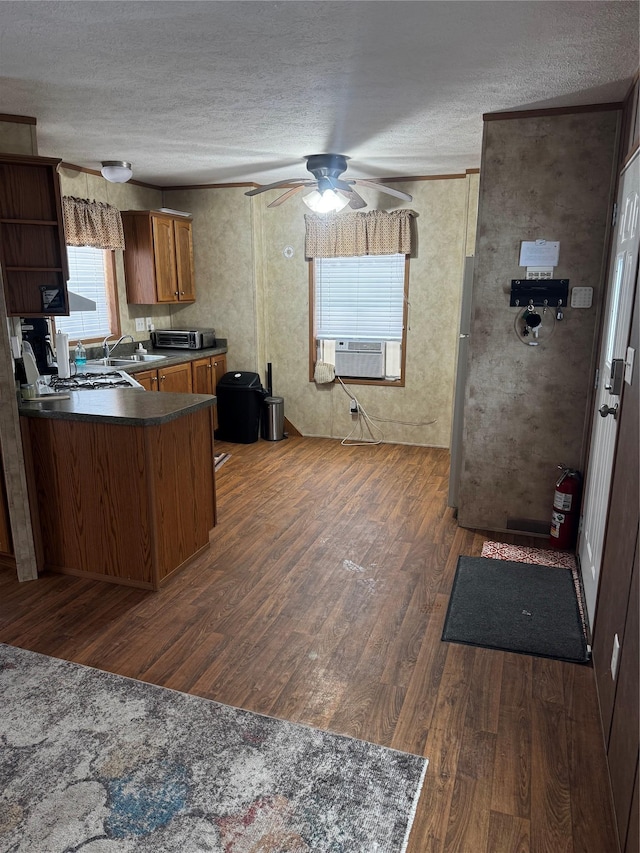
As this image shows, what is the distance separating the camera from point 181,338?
6.01m

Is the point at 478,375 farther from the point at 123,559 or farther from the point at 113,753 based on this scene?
the point at 113,753

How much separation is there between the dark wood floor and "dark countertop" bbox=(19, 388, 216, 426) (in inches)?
36.6

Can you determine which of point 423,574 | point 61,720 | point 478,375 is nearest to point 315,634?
point 423,574

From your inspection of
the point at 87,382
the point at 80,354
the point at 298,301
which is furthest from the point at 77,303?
the point at 298,301

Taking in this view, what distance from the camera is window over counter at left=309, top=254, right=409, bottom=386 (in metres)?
5.80

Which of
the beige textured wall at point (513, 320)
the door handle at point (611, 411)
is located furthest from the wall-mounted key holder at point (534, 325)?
the door handle at point (611, 411)

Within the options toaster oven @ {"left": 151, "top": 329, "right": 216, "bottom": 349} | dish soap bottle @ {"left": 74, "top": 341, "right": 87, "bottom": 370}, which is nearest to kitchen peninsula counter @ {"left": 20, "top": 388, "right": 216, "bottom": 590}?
dish soap bottle @ {"left": 74, "top": 341, "right": 87, "bottom": 370}

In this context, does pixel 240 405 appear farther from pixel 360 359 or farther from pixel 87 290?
pixel 87 290

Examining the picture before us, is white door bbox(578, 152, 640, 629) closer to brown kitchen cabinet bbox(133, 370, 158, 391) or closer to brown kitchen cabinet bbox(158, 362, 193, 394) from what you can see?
brown kitchen cabinet bbox(158, 362, 193, 394)

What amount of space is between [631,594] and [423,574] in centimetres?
157

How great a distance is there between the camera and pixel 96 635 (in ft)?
8.96

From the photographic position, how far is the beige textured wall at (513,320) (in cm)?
337

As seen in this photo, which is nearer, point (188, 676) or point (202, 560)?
point (188, 676)

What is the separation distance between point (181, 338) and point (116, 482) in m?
3.19
